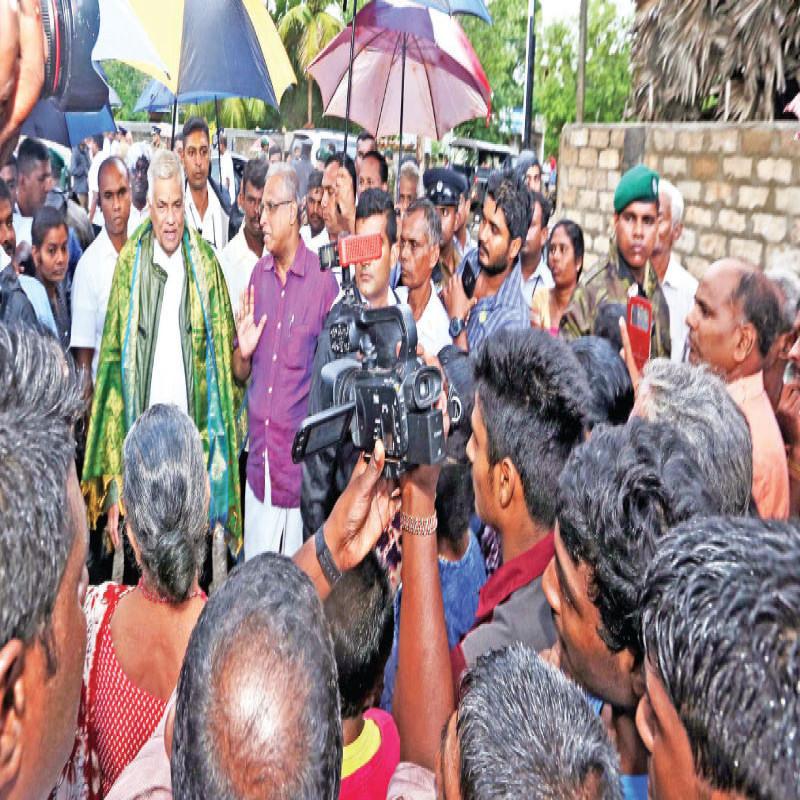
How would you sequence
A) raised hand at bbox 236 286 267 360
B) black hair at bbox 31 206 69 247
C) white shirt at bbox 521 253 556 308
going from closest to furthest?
raised hand at bbox 236 286 267 360 < black hair at bbox 31 206 69 247 < white shirt at bbox 521 253 556 308

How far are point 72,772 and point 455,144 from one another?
2074 centimetres

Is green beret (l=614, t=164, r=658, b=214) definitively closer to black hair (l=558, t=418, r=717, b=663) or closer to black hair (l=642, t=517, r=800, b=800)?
black hair (l=558, t=418, r=717, b=663)

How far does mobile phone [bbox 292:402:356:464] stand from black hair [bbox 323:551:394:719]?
343 millimetres

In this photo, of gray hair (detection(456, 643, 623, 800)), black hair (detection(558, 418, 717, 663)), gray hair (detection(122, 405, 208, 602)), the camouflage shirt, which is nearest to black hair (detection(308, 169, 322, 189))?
the camouflage shirt

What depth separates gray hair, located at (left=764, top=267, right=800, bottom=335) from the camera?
134 inches

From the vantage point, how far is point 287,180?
499 centimetres

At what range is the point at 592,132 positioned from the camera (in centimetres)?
1080

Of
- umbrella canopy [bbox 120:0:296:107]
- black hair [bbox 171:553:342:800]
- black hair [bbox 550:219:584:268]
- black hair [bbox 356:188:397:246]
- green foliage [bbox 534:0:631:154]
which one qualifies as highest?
green foliage [bbox 534:0:631:154]

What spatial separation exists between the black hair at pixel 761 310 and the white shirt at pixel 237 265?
2.88 m

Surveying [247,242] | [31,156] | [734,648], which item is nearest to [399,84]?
[247,242]

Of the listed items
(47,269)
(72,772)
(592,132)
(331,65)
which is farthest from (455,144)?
(72,772)

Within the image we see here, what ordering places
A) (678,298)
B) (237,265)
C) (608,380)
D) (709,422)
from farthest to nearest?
(237,265) < (678,298) < (608,380) < (709,422)

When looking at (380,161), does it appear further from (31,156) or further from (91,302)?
(91,302)

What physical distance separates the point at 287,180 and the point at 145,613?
124 inches
